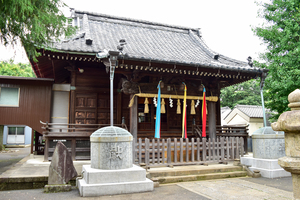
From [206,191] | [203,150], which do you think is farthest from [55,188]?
[203,150]

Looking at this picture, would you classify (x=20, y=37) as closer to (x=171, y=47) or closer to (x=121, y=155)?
(x=121, y=155)

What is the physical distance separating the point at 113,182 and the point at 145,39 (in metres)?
9.77

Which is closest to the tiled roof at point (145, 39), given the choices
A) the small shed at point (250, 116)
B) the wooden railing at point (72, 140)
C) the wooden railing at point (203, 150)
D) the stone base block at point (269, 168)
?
the wooden railing at point (203, 150)

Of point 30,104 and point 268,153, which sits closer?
point 268,153

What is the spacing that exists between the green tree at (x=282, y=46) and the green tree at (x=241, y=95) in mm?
19740

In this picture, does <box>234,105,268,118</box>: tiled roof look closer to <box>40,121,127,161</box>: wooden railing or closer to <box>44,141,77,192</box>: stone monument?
<box>40,121,127,161</box>: wooden railing

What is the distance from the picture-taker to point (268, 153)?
769cm

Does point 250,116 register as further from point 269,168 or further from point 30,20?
point 30,20

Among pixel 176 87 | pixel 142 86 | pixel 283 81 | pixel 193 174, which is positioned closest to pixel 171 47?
pixel 176 87

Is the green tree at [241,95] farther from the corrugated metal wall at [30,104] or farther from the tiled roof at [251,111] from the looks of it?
the corrugated metal wall at [30,104]

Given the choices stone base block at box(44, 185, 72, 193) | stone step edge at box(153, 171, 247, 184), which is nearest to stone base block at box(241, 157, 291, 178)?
stone step edge at box(153, 171, 247, 184)

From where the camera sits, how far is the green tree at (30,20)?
5207 mm

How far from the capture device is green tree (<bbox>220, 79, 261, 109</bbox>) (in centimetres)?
3073

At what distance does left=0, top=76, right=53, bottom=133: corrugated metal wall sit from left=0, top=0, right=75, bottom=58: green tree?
5.06 meters
